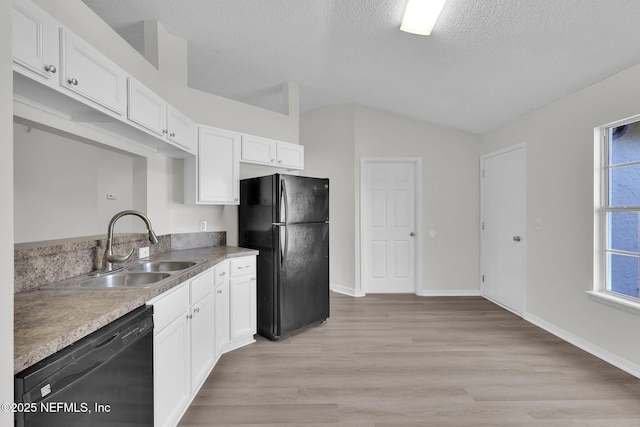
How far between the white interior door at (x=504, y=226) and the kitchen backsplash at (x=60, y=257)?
12.9 ft

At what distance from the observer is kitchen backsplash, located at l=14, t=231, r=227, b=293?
1.43 m

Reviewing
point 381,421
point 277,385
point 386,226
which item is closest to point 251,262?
point 277,385

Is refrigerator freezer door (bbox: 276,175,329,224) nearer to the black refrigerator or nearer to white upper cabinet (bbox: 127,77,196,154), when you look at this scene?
the black refrigerator

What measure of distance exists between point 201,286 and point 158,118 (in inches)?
46.5

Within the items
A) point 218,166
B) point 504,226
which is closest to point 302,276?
point 218,166

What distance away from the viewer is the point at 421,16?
227 cm

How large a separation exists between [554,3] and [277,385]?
3063 millimetres

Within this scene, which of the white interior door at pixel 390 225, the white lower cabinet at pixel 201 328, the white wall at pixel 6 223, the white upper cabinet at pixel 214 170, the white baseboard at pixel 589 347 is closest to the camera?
the white wall at pixel 6 223

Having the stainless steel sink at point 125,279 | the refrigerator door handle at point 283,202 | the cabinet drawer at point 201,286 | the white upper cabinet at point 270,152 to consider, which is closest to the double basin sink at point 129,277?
the stainless steel sink at point 125,279

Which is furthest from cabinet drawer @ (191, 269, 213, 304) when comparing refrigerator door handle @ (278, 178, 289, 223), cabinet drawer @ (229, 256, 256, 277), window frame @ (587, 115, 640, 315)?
window frame @ (587, 115, 640, 315)

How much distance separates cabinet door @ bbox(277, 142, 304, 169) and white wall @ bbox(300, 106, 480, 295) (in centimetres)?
105

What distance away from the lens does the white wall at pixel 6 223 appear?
699 millimetres

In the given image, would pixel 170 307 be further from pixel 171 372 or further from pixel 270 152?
pixel 270 152

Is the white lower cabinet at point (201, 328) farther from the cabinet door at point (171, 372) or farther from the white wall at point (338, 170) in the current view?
the white wall at point (338, 170)
